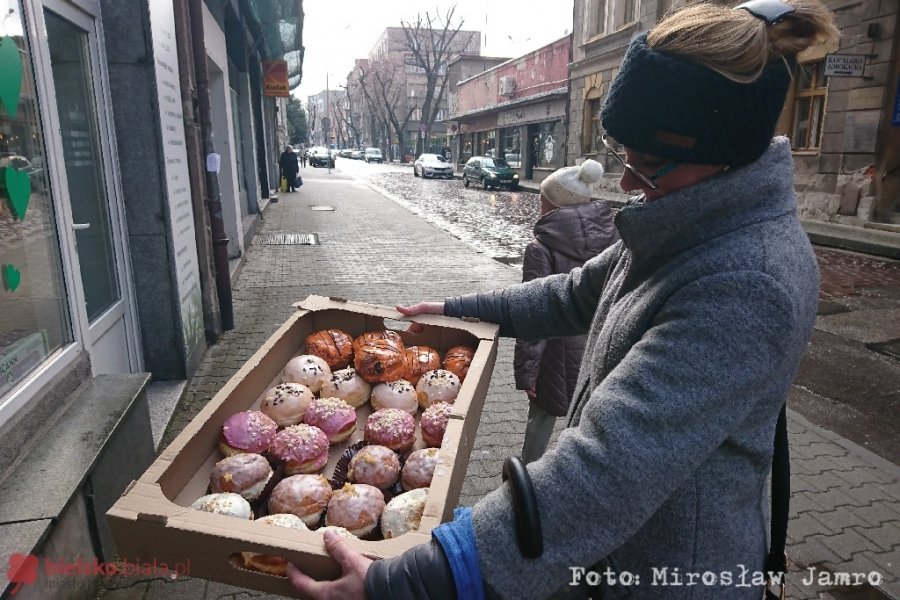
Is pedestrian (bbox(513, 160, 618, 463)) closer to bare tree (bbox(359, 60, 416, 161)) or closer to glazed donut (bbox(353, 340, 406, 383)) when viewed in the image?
glazed donut (bbox(353, 340, 406, 383))

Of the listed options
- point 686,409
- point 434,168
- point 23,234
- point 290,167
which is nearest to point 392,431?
point 686,409

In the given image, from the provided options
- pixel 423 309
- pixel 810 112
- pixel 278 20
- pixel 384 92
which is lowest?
pixel 423 309

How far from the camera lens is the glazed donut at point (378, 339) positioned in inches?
95.3

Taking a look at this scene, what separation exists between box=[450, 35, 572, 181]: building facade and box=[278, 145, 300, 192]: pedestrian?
11.5 metres

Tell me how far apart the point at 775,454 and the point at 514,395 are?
3460 mm

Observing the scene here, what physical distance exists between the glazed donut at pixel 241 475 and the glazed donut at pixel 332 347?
0.69 meters

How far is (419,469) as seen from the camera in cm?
182

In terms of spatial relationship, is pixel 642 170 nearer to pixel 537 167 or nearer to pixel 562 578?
pixel 562 578

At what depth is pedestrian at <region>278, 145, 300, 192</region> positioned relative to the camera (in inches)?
957

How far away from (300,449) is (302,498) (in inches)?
8.9

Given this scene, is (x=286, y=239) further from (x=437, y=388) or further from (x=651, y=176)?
(x=651, y=176)

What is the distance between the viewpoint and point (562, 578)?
1.10 metres

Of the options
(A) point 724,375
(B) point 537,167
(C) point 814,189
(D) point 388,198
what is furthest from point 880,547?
(B) point 537,167

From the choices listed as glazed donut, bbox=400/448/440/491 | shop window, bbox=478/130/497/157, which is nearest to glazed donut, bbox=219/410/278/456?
glazed donut, bbox=400/448/440/491
